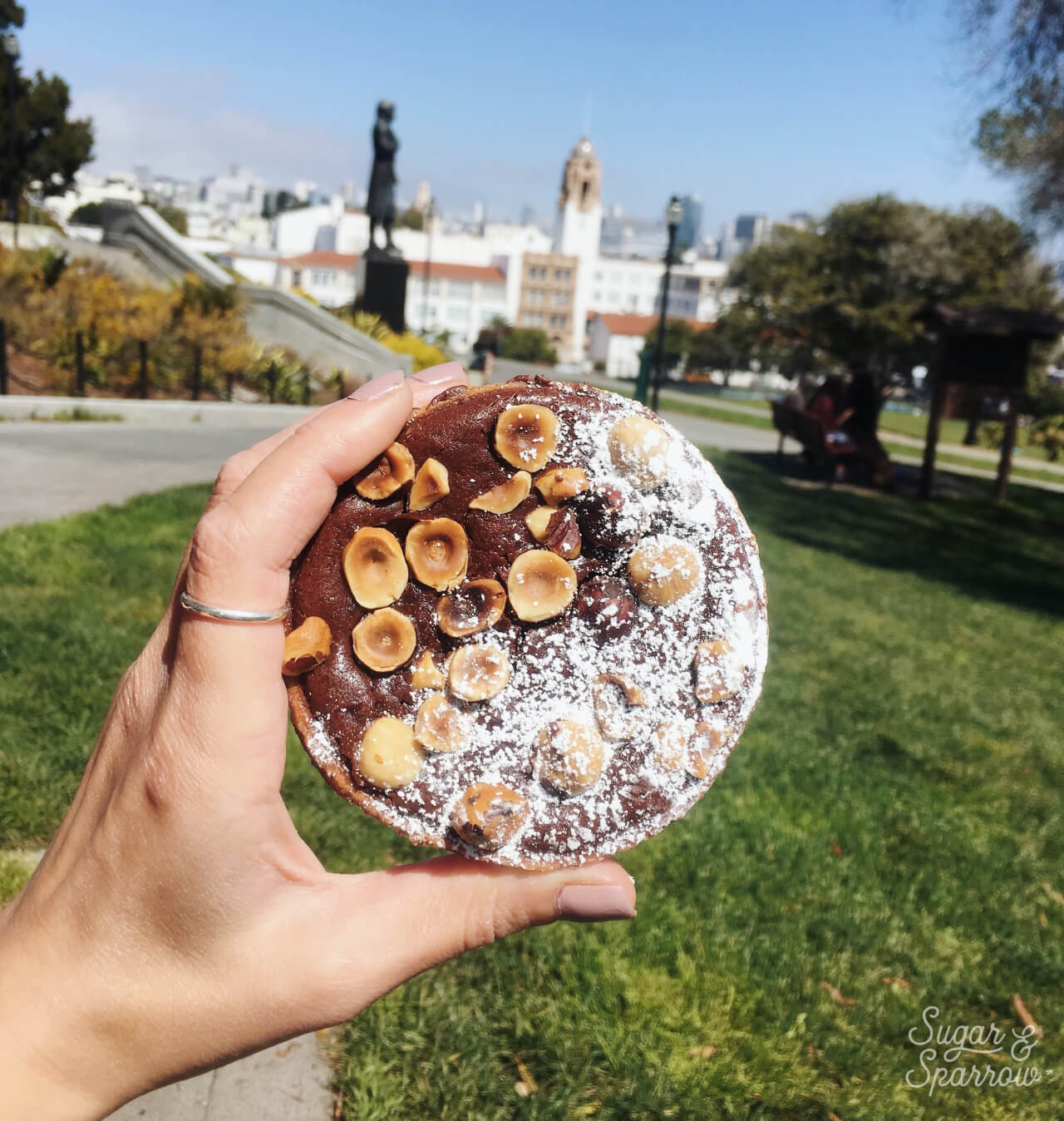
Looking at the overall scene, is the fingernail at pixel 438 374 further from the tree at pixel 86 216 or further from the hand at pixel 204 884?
the tree at pixel 86 216

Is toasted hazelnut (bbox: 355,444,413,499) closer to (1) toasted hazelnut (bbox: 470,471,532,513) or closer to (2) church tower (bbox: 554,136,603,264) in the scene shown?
(1) toasted hazelnut (bbox: 470,471,532,513)

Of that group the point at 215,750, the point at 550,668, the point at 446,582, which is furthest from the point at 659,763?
the point at 215,750

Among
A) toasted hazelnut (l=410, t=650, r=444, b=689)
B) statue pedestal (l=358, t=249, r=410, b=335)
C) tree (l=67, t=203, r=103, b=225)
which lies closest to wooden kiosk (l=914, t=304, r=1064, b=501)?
statue pedestal (l=358, t=249, r=410, b=335)

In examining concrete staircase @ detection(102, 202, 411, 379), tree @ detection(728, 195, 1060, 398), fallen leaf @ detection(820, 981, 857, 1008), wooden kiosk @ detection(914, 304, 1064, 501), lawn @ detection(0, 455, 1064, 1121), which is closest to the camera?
lawn @ detection(0, 455, 1064, 1121)

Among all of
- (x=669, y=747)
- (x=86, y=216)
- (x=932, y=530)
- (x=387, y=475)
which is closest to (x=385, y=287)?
(x=932, y=530)

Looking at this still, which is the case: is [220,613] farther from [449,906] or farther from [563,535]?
[449,906]

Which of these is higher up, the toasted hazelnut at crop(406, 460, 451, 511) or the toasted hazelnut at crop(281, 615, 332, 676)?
the toasted hazelnut at crop(406, 460, 451, 511)

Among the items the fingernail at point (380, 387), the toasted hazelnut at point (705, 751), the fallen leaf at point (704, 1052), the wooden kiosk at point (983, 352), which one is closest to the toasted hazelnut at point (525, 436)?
the fingernail at point (380, 387)
